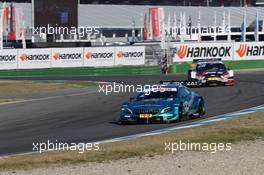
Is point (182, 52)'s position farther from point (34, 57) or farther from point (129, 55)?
point (34, 57)

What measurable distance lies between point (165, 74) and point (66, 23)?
1384 cm

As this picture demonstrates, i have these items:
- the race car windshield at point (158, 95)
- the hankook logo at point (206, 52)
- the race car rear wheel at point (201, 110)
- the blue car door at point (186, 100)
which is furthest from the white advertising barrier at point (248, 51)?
the race car windshield at point (158, 95)

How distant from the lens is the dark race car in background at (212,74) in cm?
3612

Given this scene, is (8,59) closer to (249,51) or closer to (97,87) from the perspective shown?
(97,87)

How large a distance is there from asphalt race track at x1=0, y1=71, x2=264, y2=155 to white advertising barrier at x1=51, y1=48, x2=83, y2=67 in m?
15.6

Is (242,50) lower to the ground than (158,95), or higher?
higher

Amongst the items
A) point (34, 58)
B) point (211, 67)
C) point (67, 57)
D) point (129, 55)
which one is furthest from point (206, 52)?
point (211, 67)

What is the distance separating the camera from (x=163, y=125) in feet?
66.0

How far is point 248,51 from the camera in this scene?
59156mm

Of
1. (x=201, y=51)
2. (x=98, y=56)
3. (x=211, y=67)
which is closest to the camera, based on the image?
(x=211, y=67)

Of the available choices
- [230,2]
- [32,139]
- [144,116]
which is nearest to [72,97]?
[144,116]

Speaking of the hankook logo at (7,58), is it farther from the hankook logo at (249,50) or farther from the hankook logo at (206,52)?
the hankook logo at (249,50)

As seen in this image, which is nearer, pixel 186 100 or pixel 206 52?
pixel 186 100

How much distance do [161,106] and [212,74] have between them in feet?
52.8
